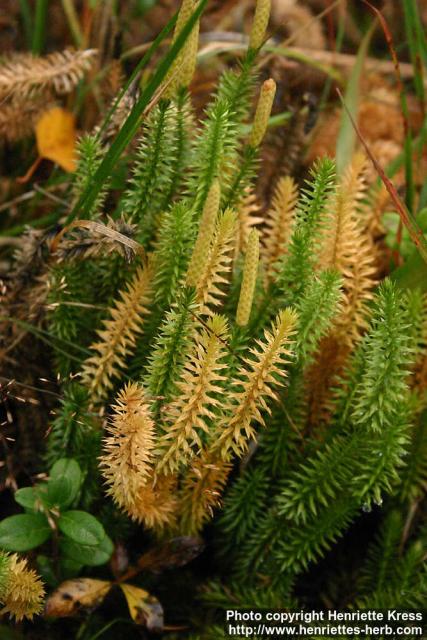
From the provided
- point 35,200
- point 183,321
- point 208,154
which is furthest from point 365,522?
point 35,200

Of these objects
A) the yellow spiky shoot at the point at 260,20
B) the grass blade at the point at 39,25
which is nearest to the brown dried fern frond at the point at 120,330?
the yellow spiky shoot at the point at 260,20

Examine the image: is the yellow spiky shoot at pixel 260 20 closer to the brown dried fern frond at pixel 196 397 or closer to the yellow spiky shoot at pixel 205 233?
the yellow spiky shoot at pixel 205 233

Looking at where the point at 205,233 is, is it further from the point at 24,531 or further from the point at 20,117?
the point at 20,117

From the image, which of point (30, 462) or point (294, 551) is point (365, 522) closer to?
point (294, 551)

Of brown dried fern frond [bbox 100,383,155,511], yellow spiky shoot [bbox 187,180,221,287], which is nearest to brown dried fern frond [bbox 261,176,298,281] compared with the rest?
yellow spiky shoot [bbox 187,180,221,287]

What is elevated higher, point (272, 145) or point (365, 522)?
point (272, 145)

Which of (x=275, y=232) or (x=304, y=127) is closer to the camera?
(x=275, y=232)

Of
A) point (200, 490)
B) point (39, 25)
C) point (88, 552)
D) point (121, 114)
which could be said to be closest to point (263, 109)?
point (121, 114)
